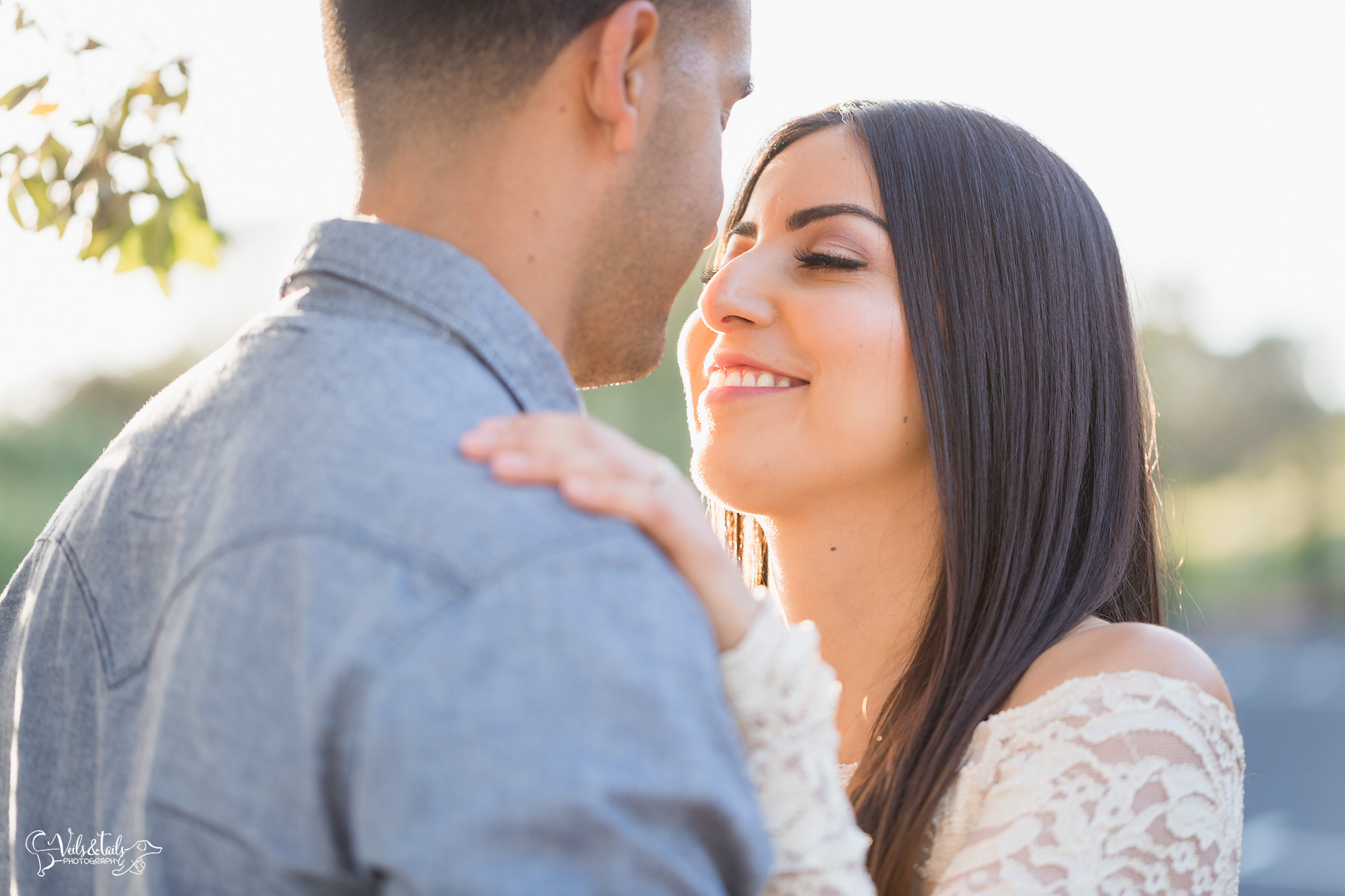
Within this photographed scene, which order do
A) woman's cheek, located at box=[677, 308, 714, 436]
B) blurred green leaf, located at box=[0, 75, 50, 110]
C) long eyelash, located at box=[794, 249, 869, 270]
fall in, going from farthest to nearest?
woman's cheek, located at box=[677, 308, 714, 436]
long eyelash, located at box=[794, 249, 869, 270]
blurred green leaf, located at box=[0, 75, 50, 110]

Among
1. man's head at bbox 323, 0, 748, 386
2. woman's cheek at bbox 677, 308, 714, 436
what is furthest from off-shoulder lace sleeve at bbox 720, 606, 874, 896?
woman's cheek at bbox 677, 308, 714, 436

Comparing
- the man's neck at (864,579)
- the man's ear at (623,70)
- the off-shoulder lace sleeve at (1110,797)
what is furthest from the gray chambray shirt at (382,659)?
the man's neck at (864,579)

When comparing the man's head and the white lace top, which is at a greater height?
the man's head

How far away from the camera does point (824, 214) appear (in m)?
2.62

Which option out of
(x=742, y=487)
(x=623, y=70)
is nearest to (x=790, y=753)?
(x=623, y=70)

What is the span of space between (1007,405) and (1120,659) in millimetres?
658

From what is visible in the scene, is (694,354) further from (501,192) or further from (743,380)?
(501,192)

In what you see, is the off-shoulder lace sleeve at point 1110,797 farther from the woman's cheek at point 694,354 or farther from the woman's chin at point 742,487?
the woman's cheek at point 694,354

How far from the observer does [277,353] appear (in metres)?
1.33

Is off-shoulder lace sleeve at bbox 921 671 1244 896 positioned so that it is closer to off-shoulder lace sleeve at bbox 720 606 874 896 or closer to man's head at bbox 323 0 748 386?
off-shoulder lace sleeve at bbox 720 606 874 896

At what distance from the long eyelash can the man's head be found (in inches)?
37.4

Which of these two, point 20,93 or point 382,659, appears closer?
point 382,659

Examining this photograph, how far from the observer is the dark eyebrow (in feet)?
8.49

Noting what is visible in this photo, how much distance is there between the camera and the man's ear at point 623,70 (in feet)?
4.90
